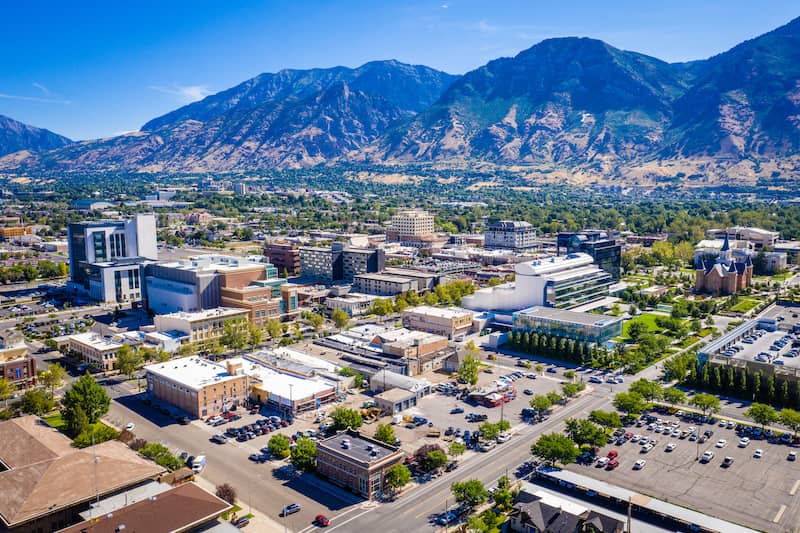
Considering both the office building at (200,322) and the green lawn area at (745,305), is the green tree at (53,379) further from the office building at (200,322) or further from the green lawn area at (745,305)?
the green lawn area at (745,305)

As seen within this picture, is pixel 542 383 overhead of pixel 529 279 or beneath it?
beneath

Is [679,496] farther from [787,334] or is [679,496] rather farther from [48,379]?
[48,379]

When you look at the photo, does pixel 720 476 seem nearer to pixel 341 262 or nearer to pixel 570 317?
pixel 570 317

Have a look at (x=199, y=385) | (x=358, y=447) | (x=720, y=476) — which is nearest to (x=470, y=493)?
(x=358, y=447)

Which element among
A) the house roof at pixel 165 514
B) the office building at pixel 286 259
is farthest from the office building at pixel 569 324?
the office building at pixel 286 259

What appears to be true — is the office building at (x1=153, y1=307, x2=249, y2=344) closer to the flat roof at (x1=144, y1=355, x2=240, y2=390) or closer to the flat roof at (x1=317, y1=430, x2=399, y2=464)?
the flat roof at (x1=144, y1=355, x2=240, y2=390)

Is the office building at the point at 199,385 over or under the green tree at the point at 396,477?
over

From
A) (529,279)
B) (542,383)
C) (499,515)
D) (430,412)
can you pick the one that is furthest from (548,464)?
(529,279)
